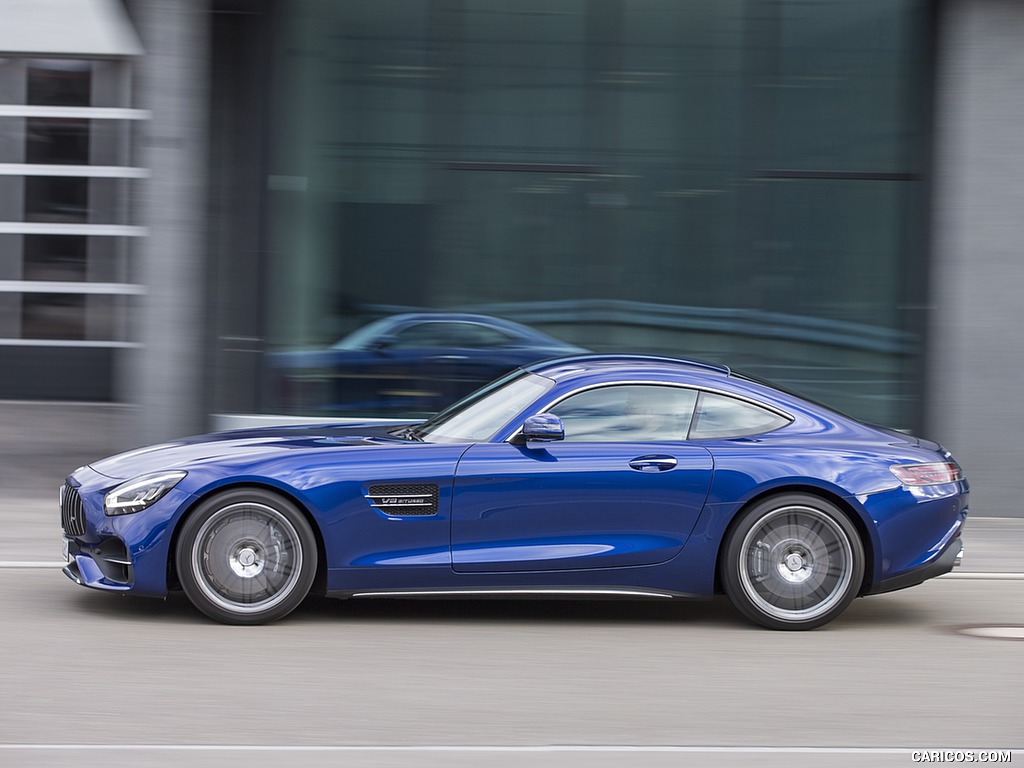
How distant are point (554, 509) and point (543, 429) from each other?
1.28ft

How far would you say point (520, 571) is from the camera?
21.0ft

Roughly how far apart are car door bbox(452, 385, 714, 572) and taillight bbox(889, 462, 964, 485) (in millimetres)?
973

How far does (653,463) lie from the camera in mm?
6512

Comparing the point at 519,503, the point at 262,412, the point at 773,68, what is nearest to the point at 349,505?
the point at 519,503

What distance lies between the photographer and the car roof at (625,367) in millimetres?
6828

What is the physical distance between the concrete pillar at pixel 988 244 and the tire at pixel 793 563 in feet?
15.2

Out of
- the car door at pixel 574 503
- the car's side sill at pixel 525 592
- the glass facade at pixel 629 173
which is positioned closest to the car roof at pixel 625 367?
the car door at pixel 574 503

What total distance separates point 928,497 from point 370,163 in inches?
252

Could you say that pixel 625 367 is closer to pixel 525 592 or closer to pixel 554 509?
pixel 554 509

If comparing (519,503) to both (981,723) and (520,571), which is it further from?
(981,723)

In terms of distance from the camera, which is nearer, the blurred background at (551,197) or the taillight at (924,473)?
the taillight at (924,473)

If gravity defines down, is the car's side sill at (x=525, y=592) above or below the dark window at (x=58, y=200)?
below

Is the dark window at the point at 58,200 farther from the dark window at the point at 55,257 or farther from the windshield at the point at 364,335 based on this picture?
the windshield at the point at 364,335

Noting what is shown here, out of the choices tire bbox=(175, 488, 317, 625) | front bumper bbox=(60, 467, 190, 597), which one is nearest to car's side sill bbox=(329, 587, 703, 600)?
tire bbox=(175, 488, 317, 625)
